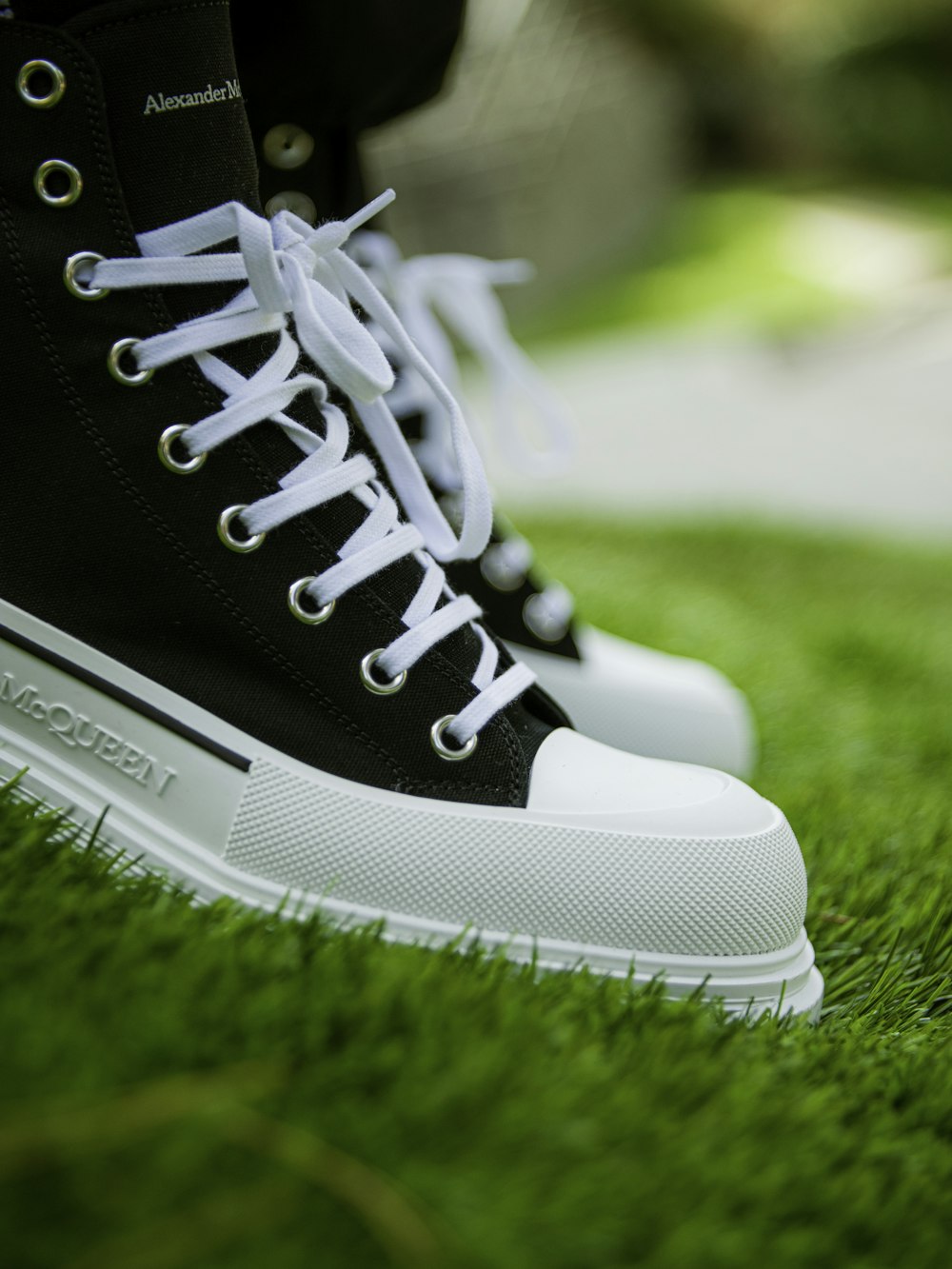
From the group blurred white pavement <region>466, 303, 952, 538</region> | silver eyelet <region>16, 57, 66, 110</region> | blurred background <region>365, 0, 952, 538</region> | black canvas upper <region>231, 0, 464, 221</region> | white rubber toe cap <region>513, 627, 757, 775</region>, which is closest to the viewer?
silver eyelet <region>16, 57, 66, 110</region>

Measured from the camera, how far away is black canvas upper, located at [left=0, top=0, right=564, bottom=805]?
0.65m

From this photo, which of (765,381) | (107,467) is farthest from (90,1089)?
(765,381)

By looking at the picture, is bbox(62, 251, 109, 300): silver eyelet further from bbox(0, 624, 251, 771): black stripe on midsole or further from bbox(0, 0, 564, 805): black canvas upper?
bbox(0, 624, 251, 771): black stripe on midsole

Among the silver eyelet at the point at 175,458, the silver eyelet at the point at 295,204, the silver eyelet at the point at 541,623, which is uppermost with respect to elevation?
the silver eyelet at the point at 295,204

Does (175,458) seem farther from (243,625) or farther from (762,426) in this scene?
(762,426)

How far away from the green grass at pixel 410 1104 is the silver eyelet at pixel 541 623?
0.42 metres

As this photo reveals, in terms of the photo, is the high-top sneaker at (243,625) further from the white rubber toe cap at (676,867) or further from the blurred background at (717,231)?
the blurred background at (717,231)

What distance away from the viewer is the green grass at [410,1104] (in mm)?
421

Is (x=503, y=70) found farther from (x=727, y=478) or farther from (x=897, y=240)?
(x=727, y=478)

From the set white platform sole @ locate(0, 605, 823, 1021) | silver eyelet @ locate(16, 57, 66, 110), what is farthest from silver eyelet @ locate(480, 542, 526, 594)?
silver eyelet @ locate(16, 57, 66, 110)

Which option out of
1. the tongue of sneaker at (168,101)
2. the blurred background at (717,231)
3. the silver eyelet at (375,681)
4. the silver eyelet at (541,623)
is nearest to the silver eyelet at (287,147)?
the tongue of sneaker at (168,101)

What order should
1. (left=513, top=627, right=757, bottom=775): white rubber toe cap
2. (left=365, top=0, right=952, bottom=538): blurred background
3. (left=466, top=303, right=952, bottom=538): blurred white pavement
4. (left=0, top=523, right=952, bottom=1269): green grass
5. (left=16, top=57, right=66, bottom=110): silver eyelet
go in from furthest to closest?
1. (left=365, top=0, right=952, bottom=538): blurred background
2. (left=466, top=303, right=952, bottom=538): blurred white pavement
3. (left=513, top=627, right=757, bottom=775): white rubber toe cap
4. (left=16, top=57, right=66, bottom=110): silver eyelet
5. (left=0, top=523, right=952, bottom=1269): green grass

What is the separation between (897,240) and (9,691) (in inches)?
329

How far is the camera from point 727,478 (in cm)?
395
